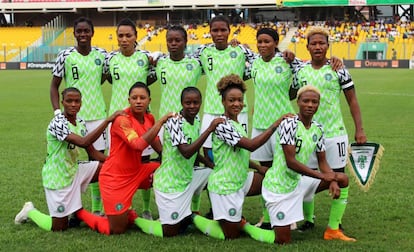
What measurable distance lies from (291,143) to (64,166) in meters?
2.21

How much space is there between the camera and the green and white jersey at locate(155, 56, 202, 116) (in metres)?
6.47

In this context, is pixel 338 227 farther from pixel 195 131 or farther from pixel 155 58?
pixel 155 58

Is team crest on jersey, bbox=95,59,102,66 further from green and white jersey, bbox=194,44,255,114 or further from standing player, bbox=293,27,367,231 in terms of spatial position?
standing player, bbox=293,27,367,231

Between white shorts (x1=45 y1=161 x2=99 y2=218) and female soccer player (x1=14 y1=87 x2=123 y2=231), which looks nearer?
female soccer player (x1=14 y1=87 x2=123 y2=231)

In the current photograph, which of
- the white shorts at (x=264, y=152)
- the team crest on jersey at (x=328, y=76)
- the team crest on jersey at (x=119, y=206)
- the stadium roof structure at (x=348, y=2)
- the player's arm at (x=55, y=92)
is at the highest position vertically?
the stadium roof structure at (x=348, y=2)

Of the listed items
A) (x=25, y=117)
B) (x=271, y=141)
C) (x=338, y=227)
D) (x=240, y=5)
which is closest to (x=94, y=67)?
(x=271, y=141)

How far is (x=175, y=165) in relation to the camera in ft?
19.0

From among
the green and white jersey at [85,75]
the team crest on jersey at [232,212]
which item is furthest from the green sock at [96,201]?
the team crest on jersey at [232,212]

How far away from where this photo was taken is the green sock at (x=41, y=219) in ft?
19.9

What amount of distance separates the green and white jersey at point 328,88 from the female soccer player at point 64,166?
203 centimetres

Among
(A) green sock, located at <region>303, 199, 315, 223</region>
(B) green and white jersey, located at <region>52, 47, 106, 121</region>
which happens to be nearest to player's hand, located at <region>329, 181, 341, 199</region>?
(A) green sock, located at <region>303, 199, 315, 223</region>

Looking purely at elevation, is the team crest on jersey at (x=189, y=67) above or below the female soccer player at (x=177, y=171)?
above

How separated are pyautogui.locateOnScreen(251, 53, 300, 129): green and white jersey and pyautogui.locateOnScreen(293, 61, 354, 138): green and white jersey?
0.85 feet

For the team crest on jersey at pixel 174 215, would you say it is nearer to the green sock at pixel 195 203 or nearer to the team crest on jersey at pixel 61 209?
the green sock at pixel 195 203
